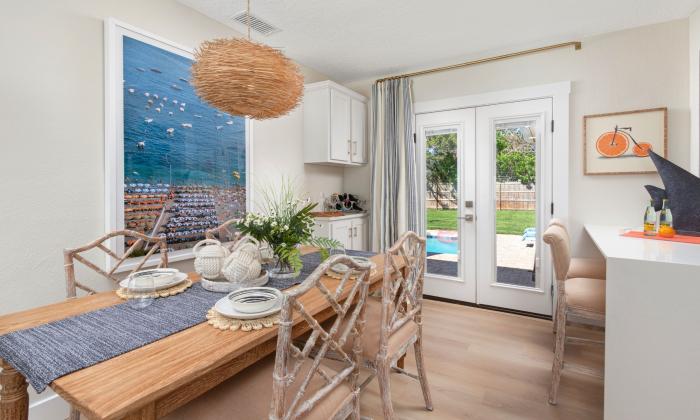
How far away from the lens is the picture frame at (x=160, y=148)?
207 centimetres

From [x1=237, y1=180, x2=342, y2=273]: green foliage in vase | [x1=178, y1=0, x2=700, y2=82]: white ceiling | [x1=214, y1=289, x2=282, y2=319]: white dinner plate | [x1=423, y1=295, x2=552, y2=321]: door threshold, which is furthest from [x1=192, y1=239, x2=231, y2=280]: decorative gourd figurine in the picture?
[x1=423, y1=295, x2=552, y2=321]: door threshold

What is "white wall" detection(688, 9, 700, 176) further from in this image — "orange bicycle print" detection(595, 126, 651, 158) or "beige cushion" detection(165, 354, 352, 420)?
"beige cushion" detection(165, 354, 352, 420)

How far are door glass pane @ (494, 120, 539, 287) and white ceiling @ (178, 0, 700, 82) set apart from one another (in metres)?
0.80

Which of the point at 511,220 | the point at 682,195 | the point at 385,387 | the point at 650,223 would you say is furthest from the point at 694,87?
the point at 385,387

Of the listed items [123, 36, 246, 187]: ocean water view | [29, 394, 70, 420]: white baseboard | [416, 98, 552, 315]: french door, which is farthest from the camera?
[416, 98, 552, 315]: french door

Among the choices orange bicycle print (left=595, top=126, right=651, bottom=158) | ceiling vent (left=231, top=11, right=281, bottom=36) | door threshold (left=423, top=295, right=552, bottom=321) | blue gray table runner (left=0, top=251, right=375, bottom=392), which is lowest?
door threshold (left=423, top=295, right=552, bottom=321)

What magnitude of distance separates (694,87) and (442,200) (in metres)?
2.08

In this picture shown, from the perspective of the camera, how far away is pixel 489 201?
10.9 feet

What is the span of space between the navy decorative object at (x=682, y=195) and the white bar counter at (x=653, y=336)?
0.67 meters

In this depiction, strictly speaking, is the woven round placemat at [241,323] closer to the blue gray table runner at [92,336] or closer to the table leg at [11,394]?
the blue gray table runner at [92,336]

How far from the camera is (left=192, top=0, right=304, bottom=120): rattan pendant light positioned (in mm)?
1505

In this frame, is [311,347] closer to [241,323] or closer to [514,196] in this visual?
[241,323]

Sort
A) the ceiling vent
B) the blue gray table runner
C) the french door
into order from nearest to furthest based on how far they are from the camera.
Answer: the blue gray table runner
the ceiling vent
the french door

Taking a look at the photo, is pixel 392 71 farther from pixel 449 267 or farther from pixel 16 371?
pixel 16 371
